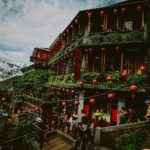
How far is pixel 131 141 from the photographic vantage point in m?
9.43

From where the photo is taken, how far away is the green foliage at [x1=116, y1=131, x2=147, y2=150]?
9125 mm

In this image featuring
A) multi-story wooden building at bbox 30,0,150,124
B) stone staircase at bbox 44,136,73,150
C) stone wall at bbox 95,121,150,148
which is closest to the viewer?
stone wall at bbox 95,121,150,148

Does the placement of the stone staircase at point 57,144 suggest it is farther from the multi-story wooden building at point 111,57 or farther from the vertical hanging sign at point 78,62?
the vertical hanging sign at point 78,62

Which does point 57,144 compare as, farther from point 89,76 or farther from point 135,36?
point 135,36

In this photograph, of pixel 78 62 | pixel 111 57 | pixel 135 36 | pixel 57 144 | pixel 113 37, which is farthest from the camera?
pixel 78 62

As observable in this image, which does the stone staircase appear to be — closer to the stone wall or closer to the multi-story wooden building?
the stone wall

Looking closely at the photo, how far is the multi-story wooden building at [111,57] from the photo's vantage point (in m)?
15.5

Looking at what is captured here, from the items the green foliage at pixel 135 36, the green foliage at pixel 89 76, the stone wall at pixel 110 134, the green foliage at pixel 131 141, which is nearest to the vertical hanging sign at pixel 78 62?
the green foliage at pixel 89 76

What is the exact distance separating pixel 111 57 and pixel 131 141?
31.5 feet

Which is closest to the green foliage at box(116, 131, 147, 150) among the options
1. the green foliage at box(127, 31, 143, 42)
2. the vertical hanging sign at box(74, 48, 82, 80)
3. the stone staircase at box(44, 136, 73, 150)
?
the stone staircase at box(44, 136, 73, 150)

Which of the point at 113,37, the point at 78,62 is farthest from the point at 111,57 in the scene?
the point at 78,62

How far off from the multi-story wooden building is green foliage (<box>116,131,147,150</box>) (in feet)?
16.9

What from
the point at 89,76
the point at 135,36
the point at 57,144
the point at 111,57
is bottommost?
the point at 57,144

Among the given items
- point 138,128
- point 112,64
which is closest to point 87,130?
point 138,128
